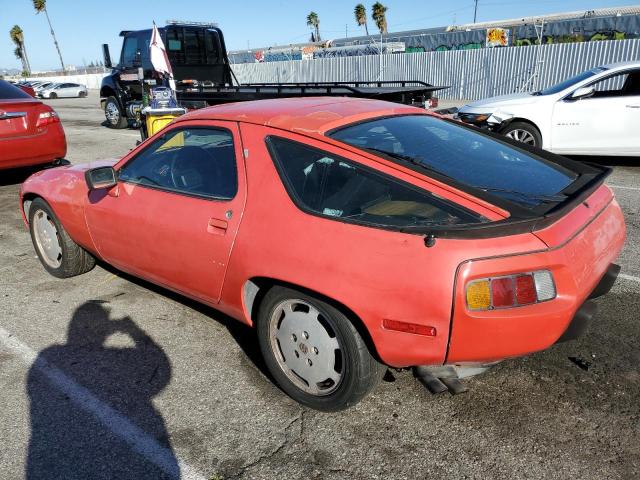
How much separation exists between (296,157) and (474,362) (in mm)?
1326

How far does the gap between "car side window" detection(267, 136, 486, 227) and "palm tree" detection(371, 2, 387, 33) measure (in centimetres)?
6813

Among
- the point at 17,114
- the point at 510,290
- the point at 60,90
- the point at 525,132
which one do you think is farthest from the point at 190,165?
the point at 60,90

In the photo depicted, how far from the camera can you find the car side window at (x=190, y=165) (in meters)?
2.99

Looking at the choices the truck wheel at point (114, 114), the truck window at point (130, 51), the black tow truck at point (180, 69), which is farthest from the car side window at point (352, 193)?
the truck wheel at point (114, 114)

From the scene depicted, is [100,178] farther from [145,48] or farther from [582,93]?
[145,48]

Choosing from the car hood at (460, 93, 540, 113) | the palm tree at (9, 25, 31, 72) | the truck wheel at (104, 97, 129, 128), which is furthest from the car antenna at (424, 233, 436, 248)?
the palm tree at (9, 25, 31, 72)

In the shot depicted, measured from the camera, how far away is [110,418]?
2.73 meters

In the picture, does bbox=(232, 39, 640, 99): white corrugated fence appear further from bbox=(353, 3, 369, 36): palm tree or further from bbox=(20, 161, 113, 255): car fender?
bbox=(353, 3, 369, 36): palm tree

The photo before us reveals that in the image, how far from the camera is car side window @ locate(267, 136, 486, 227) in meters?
2.30

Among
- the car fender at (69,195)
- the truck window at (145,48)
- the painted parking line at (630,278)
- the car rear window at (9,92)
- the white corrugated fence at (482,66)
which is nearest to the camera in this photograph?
the car fender at (69,195)

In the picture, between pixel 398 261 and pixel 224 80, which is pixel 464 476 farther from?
pixel 224 80

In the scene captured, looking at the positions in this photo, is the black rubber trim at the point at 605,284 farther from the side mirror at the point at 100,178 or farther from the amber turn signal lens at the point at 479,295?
the side mirror at the point at 100,178

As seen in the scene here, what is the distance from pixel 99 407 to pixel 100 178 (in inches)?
59.8

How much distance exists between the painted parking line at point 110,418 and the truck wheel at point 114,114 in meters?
13.3
